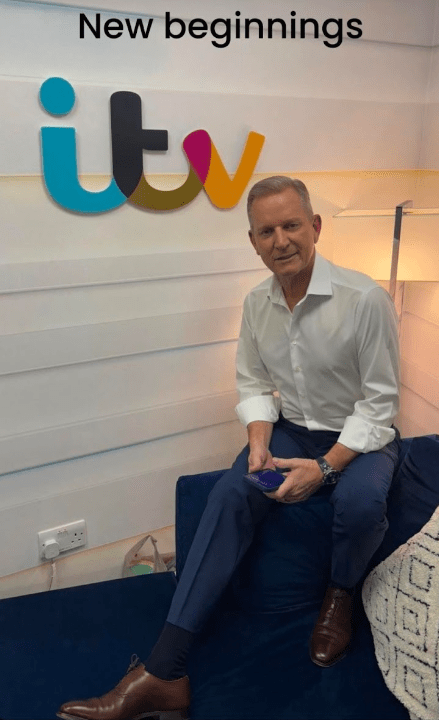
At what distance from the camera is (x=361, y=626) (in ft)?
6.21

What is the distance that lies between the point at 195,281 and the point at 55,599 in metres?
1.12

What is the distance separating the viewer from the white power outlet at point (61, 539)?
7.33 feet

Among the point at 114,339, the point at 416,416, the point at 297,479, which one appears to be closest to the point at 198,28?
the point at 114,339

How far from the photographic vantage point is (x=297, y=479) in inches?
73.6

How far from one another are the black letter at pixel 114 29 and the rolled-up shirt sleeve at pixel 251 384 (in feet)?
2.86

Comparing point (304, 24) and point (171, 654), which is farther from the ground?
point (304, 24)

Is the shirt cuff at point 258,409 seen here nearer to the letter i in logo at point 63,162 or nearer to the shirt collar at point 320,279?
the shirt collar at point 320,279

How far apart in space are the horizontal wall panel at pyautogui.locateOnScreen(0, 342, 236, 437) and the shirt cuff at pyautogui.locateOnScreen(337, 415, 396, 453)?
62cm

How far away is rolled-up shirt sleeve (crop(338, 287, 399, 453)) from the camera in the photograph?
1.90 m

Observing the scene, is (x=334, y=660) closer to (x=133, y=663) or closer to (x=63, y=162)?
(x=133, y=663)

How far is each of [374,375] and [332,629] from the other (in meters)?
0.71

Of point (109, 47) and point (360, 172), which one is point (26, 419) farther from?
point (360, 172)

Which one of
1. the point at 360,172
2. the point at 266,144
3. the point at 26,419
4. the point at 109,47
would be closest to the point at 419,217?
the point at 360,172

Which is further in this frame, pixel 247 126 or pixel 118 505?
pixel 118 505
